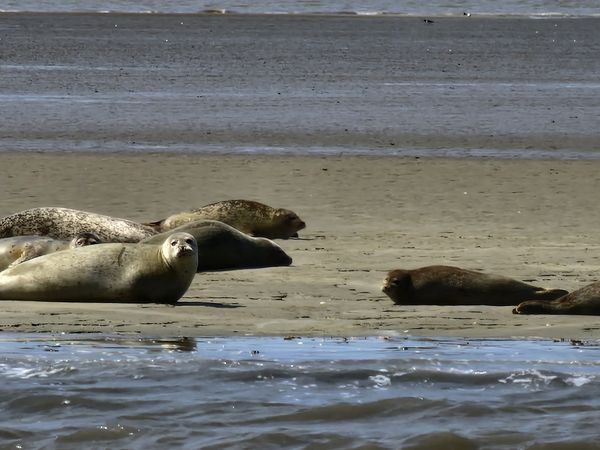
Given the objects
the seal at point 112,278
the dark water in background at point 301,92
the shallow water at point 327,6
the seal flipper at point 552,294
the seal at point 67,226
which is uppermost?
the shallow water at point 327,6

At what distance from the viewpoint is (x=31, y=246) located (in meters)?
9.13

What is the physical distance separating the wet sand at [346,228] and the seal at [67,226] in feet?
3.41

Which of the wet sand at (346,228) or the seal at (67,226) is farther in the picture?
the seal at (67,226)

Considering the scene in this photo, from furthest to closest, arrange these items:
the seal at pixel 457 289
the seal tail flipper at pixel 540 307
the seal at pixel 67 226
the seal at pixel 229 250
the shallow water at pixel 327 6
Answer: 1. the shallow water at pixel 327 6
2. the seal at pixel 67 226
3. the seal at pixel 229 250
4. the seal at pixel 457 289
5. the seal tail flipper at pixel 540 307

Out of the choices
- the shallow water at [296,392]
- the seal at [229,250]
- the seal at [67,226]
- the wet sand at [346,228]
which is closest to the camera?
the shallow water at [296,392]

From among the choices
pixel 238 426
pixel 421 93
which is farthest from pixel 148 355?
pixel 421 93

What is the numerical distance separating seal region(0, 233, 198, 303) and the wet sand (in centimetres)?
12

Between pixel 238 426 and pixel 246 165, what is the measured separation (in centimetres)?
999

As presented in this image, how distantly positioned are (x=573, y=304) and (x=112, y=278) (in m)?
2.52

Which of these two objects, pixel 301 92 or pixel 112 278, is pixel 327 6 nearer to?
pixel 301 92

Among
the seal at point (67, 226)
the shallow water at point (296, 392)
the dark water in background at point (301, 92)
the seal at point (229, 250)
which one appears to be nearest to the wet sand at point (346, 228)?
the seal at point (229, 250)

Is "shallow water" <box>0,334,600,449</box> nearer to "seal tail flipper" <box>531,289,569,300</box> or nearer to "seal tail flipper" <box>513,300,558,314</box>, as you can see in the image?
"seal tail flipper" <box>513,300,558,314</box>

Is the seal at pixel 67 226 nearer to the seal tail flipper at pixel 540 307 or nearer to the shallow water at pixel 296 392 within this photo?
the shallow water at pixel 296 392

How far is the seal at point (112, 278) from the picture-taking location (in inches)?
328
